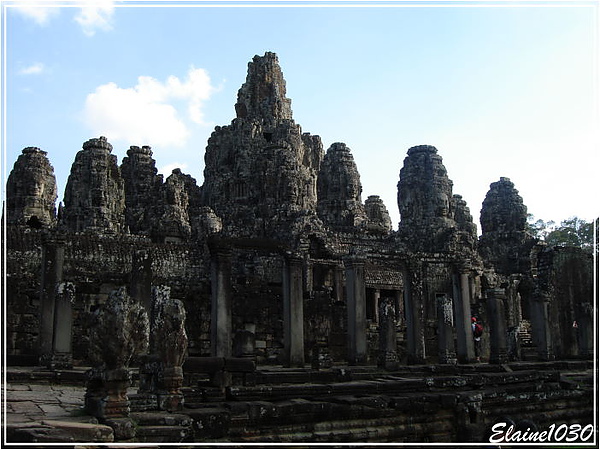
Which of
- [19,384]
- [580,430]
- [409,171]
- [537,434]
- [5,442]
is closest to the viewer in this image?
[5,442]

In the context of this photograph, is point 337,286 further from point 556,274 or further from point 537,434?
point 537,434

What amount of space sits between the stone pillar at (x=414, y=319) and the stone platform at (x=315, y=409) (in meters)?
Result: 4.95

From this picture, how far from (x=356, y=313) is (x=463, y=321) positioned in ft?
13.9

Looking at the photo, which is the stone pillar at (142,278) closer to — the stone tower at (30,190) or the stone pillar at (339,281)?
the stone pillar at (339,281)

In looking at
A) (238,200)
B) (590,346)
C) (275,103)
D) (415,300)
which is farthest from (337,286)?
(275,103)

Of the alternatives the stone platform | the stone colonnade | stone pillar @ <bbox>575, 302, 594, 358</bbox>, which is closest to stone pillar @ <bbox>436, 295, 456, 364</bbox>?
the stone colonnade

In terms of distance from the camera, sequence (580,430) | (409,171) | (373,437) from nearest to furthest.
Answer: (373,437) < (580,430) < (409,171)

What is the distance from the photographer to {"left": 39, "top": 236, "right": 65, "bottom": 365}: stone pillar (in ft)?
44.3

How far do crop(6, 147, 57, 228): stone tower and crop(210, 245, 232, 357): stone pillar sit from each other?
56.0ft

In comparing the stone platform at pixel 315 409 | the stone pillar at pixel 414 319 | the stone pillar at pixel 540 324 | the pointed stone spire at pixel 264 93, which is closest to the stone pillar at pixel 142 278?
the stone platform at pixel 315 409

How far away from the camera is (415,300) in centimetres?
1800

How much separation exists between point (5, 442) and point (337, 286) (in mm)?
19963

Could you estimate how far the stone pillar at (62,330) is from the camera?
506 inches

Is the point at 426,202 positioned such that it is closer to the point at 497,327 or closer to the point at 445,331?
the point at 497,327
